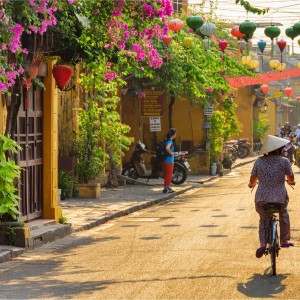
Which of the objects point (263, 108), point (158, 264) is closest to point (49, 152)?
point (158, 264)

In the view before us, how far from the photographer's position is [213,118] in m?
41.3

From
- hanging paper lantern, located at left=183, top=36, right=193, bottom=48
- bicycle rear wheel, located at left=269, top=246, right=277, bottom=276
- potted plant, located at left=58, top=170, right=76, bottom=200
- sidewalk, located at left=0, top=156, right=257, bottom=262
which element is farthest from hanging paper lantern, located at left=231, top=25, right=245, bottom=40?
bicycle rear wheel, located at left=269, top=246, right=277, bottom=276

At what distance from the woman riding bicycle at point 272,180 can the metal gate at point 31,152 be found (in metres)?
5.46

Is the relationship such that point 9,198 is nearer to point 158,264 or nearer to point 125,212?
point 158,264

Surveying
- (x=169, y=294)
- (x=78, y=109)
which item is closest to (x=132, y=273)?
(x=169, y=294)

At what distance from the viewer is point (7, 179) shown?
52.0 feet

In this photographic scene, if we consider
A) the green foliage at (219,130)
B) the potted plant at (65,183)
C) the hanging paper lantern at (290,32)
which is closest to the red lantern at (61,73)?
the potted plant at (65,183)

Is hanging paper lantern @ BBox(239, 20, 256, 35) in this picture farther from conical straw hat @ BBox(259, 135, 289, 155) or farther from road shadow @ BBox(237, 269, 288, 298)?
road shadow @ BBox(237, 269, 288, 298)

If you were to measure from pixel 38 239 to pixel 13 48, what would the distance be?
3.66 m

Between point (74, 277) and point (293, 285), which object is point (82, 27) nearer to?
point (74, 277)

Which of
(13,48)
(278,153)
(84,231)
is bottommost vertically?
(84,231)

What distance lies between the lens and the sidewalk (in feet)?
58.1

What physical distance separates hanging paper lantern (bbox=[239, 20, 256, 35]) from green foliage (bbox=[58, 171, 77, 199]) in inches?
221

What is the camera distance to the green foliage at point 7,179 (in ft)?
52.1
